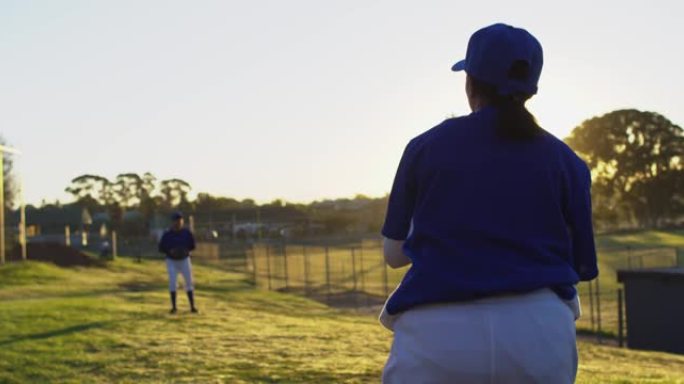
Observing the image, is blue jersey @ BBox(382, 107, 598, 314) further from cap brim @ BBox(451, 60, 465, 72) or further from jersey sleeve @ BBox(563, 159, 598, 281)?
cap brim @ BBox(451, 60, 465, 72)

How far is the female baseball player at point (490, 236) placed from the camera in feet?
6.91

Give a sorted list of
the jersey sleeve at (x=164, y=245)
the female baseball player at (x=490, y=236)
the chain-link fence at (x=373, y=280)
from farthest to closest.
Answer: the chain-link fence at (x=373, y=280) < the jersey sleeve at (x=164, y=245) < the female baseball player at (x=490, y=236)

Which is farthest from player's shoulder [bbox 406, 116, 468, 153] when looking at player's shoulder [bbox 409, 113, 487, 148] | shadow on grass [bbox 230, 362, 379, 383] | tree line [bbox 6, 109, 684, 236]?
tree line [bbox 6, 109, 684, 236]

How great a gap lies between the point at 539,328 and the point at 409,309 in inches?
13.3

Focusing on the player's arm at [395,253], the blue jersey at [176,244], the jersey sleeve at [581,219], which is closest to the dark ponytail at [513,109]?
the jersey sleeve at [581,219]

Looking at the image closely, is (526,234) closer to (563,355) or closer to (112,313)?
(563,355)

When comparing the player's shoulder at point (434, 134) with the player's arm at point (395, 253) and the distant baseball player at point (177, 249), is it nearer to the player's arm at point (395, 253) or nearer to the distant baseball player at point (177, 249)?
the player's arm at point (395, 253)

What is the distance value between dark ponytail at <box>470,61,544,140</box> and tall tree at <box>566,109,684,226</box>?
70.2 metres

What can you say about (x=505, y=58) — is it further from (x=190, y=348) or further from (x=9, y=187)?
(x=9, y=187)

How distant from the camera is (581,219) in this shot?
236cm

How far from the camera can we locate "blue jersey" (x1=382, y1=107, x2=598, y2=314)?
216 centimetres

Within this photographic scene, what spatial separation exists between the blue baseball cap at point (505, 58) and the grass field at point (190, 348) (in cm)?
570

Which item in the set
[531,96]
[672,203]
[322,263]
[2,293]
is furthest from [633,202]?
[531,96]

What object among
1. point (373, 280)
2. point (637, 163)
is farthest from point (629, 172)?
point (373, 280)
